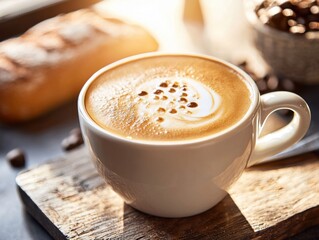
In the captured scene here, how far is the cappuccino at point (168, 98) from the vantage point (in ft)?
2.65

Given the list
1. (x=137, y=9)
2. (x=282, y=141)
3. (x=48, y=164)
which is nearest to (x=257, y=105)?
(x=282, y=141)

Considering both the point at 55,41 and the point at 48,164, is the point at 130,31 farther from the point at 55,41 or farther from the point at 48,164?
the point at 48,164

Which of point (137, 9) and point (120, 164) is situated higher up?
point (120, 164)

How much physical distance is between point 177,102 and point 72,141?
0.37 metres

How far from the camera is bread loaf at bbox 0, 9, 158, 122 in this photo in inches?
49.6

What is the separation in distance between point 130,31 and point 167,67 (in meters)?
0.53

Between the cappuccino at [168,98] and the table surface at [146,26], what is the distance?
0.79 ft

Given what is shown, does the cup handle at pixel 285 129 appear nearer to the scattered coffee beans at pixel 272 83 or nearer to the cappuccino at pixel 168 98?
the cappuccino at pixel 168 98

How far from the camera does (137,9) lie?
1649 mm

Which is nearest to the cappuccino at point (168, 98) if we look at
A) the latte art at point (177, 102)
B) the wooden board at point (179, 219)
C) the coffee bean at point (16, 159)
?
the latte art at point (177, 102)

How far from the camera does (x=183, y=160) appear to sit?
78 centimetres

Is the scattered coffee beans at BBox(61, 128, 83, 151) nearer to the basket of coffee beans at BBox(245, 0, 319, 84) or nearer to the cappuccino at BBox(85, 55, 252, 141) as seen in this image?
the cappuccino at BBox(85, 55, 252, 141)

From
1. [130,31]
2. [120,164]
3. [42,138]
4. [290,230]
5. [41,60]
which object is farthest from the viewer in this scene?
[130,31]

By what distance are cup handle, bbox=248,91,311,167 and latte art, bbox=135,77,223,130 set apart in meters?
0.08
